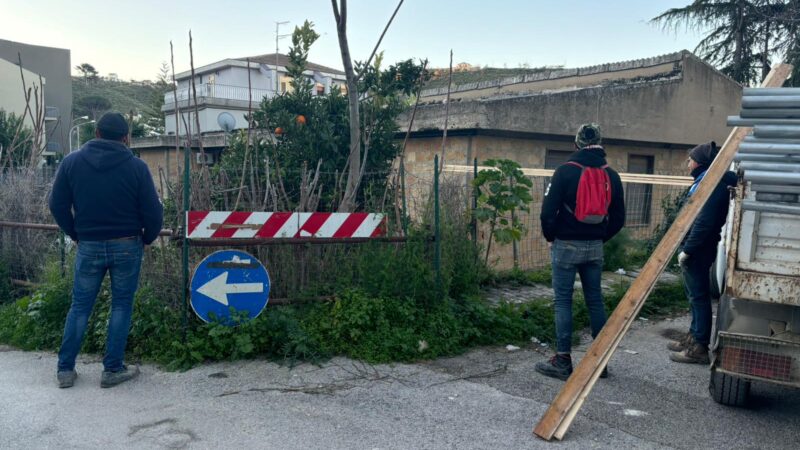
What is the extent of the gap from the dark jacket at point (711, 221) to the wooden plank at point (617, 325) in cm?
60

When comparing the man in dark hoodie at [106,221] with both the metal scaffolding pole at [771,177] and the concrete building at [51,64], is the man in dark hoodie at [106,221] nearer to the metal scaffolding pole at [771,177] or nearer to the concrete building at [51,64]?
the metal scaffolding pole at [771,177]

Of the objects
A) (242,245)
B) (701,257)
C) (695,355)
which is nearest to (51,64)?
(242,245)

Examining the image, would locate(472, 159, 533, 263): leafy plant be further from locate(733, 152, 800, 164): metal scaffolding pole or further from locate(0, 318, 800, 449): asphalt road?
locate(733, 152, 800, 164): metal scaffolding pole

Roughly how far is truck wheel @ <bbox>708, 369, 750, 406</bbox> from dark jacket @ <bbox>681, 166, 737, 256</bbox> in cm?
131

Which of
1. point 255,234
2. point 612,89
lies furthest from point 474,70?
point 255,234

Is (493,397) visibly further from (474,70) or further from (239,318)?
(474,70)

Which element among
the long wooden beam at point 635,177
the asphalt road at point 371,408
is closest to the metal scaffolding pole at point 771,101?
the asphalt road at point 371,408

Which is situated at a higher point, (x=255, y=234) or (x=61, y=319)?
(x=255, y=234)

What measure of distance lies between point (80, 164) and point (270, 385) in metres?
2.25

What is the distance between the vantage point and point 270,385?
4867 millimetres

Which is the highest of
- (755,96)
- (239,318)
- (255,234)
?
(755,96)

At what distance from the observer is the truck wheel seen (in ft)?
14.5

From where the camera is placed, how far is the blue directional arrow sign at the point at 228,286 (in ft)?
17.8

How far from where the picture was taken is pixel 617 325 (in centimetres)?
420
